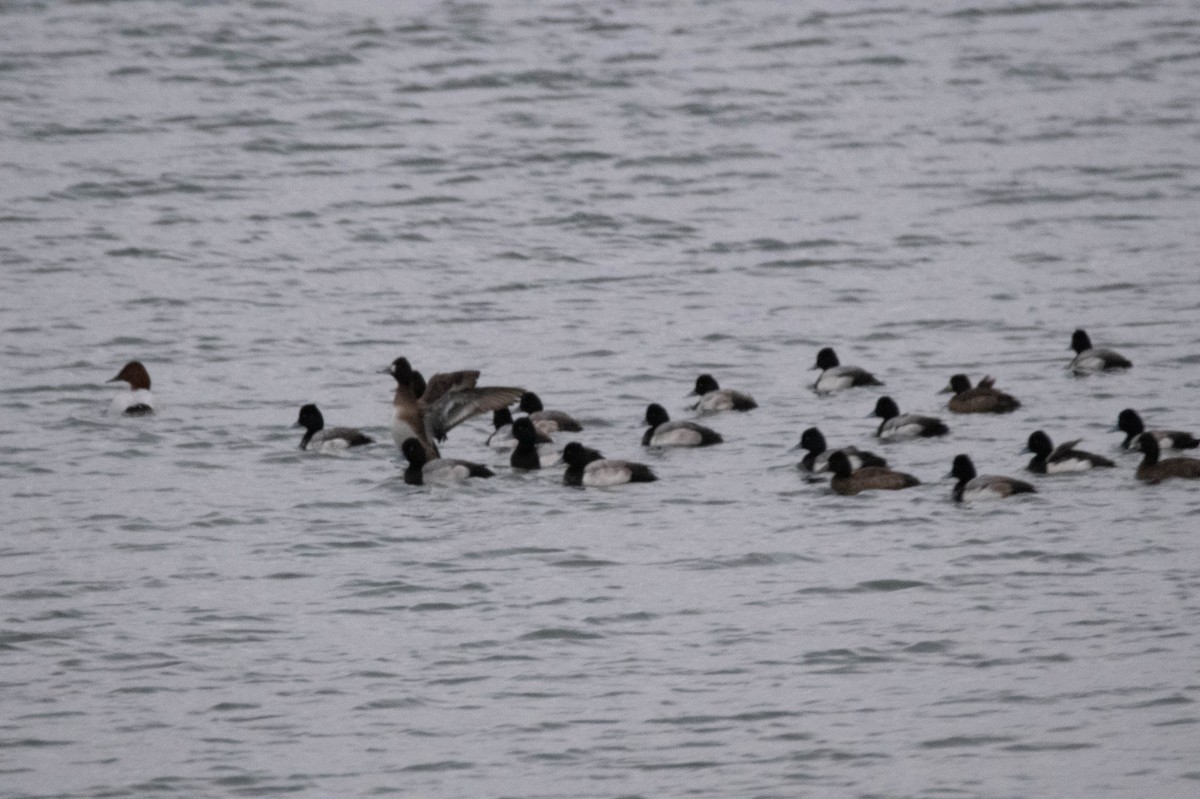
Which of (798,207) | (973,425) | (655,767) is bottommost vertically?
(655,767)

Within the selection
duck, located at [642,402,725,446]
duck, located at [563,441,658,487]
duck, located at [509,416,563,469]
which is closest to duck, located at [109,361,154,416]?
duck, located at [509,416,563,469]

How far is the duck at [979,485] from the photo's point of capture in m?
15.5

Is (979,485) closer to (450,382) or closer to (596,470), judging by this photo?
(596,470)

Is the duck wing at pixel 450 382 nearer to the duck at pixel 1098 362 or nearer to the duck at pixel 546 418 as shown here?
the duck at pixel 546 418

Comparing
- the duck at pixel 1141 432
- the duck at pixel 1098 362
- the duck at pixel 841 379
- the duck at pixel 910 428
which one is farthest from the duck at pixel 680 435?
the duck at pixel 1098 362

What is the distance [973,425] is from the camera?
17891 millimetres

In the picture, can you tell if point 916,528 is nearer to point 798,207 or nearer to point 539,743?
point 539,743

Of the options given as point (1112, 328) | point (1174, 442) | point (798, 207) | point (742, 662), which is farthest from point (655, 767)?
point (798, 207)

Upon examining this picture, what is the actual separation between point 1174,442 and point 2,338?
11.5m

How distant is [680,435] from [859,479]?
1916 mm

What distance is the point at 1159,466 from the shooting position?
628 inches

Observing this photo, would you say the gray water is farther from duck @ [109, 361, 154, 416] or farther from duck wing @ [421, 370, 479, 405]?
duck wing @ [421, 370, 479, 405]

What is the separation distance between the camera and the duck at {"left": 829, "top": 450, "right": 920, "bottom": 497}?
52.5ft

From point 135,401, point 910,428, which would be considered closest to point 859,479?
point 910,428
